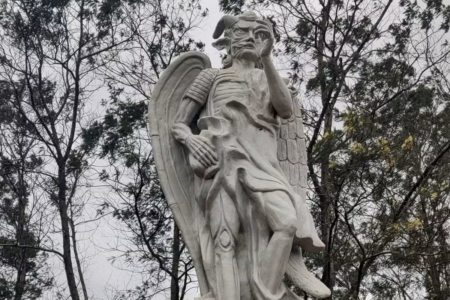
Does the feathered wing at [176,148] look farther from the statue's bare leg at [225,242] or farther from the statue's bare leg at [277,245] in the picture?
the statue's bare leg at [277,245]

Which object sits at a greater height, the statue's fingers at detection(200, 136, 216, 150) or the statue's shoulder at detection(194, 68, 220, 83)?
the statue's shoulder at detection(194, 68, 220, 83)

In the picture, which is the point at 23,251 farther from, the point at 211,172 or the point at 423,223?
the point at 211,172

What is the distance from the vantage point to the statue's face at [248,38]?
15.7ft

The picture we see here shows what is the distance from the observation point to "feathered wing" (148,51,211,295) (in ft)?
14.9

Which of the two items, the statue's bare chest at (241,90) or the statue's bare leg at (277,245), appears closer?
the statue's bare leg at (277,245)

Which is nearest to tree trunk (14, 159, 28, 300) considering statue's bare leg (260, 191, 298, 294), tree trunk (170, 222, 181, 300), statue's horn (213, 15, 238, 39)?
tree trunk (170, 222, 181, 300)

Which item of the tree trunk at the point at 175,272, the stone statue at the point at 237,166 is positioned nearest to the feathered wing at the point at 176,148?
the stone statue at the point at 237,166

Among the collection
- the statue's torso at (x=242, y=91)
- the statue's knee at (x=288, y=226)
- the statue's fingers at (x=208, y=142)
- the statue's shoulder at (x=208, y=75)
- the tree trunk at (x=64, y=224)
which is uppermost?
the tree trunk at (x=64, y=224)

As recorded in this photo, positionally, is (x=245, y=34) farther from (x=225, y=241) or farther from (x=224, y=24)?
(x=225, y=241)

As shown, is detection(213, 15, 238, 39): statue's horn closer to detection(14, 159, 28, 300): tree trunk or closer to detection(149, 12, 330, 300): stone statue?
detection(149, 12, 330, 300): stone statue

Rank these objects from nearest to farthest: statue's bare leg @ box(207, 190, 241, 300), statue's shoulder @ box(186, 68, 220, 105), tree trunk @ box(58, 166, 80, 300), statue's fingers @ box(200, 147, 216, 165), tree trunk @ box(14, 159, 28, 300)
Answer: statue's bare leg @ box(207, 190, 241, 300), statue's fingers @ box(200, 147, 216, 165), statue's shoulder @ box(186, 68, 220, 105), tree trunk @ box(58, 166, 80, 300), tree trunk @ box(14, 159, 28, 300)

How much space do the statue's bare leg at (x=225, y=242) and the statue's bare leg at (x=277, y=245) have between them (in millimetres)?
201

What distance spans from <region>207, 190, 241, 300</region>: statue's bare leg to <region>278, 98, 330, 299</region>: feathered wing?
0.43 m

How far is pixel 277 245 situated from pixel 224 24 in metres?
1.88
